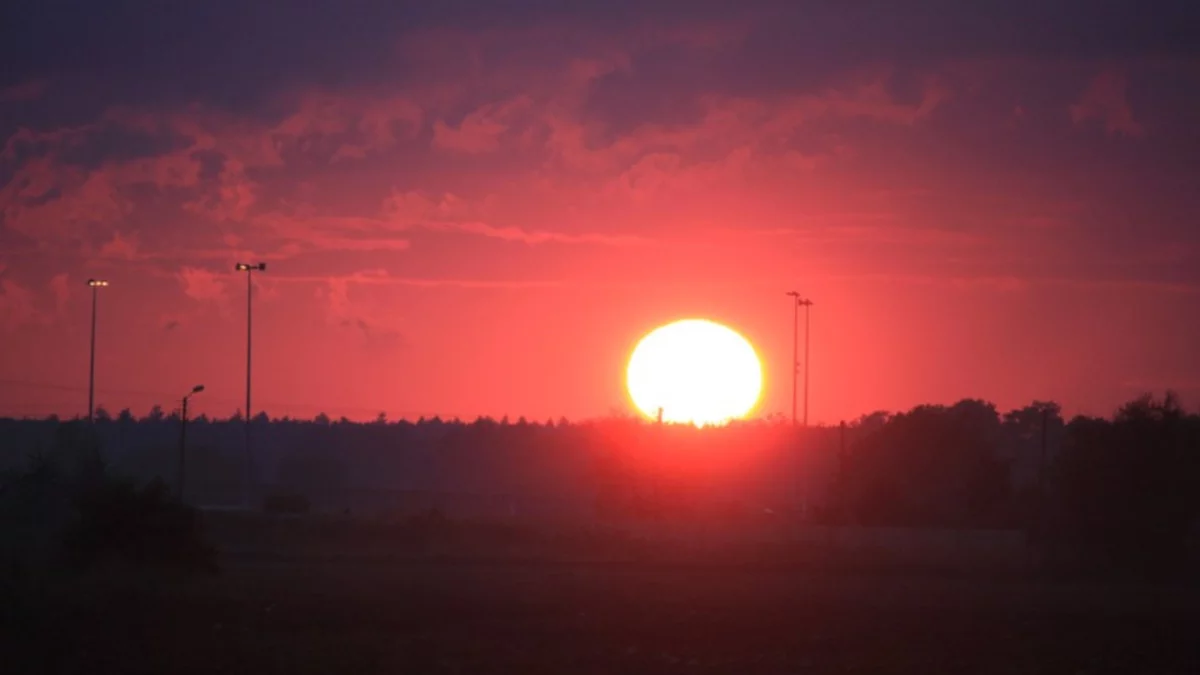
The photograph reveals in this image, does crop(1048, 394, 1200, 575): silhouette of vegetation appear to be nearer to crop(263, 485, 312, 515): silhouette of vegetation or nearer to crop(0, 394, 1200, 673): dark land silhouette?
crop(0, 394, 1200, 673): dark land silhouette

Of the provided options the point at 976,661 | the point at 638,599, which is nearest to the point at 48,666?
the point at 638,599

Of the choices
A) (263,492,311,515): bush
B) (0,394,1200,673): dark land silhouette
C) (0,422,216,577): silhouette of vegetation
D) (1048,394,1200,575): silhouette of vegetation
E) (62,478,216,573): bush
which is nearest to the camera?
(0,394,1200,673): dark land silhouette

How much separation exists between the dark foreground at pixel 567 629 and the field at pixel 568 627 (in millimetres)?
70

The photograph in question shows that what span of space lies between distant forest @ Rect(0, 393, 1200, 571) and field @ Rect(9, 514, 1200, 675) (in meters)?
15.5

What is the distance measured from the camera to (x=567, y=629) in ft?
112

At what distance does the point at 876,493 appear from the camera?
82250 millimetres

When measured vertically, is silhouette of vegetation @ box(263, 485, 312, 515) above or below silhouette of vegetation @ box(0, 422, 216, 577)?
below

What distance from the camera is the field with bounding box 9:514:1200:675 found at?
2945 centimetres

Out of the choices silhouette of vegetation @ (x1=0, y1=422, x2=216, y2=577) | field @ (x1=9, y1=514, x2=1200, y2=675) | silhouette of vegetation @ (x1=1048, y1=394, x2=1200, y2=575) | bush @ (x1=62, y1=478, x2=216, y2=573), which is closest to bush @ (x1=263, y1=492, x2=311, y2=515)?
field @ (x1=9, y1=514, x2=1200, y2=675)

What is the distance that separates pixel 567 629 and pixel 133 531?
1437 cm

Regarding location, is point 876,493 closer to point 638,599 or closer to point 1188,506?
point 1188,506

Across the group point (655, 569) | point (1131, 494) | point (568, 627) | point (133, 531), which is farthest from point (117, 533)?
point (1131, 494)

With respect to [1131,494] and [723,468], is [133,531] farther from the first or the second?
[723,468]

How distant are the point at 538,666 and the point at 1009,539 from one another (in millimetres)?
40876
